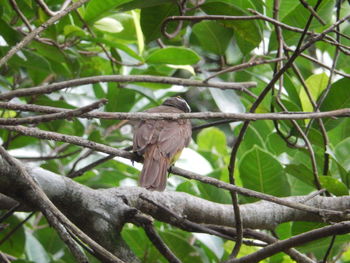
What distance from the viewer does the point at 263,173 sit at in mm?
3715

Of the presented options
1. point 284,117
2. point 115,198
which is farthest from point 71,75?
point 284,117

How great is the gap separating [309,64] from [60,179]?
2657 millimetres

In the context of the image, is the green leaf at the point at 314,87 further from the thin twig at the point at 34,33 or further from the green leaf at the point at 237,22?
the thin twig at the point at 34,33

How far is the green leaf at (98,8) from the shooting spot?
373 cm

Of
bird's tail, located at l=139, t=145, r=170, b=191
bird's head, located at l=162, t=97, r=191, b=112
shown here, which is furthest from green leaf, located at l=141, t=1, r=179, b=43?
bird's head, located at l=162, t=97, r=191, b=112

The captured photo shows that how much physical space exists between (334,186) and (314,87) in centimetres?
85

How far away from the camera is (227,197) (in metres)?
4.05

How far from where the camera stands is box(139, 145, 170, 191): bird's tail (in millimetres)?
3783

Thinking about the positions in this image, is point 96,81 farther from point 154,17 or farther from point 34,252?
point 34,252

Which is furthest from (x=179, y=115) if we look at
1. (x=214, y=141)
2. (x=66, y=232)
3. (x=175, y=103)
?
(x=175, y=103)

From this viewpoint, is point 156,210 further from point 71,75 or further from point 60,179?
point 71,75

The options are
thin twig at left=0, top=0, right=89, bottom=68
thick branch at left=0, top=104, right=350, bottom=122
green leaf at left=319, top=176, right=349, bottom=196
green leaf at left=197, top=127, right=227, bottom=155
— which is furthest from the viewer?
green leaf at left=197, top=127, right=227, bottom=155

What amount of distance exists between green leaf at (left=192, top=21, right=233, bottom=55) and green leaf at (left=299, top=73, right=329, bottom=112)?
23.0 inches

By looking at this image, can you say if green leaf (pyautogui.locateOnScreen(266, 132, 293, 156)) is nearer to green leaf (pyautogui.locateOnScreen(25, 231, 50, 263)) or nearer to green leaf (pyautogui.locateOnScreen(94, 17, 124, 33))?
green leaf (pyautogui.locateOnScreen(94, 17, 124, 33))
